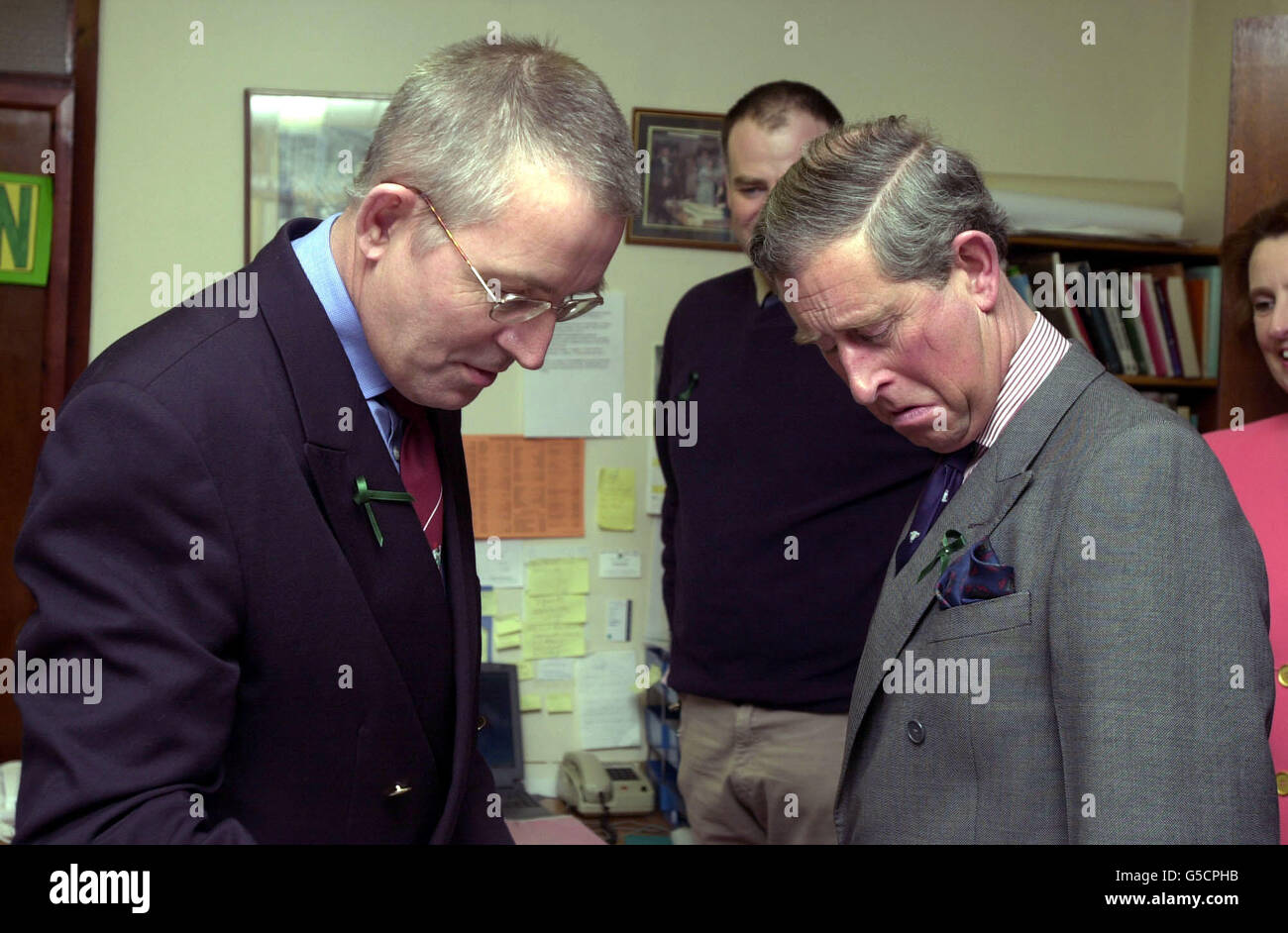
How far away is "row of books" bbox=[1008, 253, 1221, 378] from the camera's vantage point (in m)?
3.19

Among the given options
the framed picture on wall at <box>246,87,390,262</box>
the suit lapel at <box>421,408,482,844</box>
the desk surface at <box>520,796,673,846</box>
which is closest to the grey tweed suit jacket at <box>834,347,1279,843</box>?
the suit lapel at <box>421,408,482,844</box>

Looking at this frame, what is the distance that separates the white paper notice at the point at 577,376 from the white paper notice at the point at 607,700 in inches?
24.7

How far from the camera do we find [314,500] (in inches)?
43.4

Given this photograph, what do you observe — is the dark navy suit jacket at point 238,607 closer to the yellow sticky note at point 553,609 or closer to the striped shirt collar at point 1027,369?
the striped shirt collar at point 1027,369

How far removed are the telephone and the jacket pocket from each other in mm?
1938

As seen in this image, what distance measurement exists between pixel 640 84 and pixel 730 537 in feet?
4.93

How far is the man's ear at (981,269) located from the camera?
1.24m

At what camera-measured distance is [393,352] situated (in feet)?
3.92

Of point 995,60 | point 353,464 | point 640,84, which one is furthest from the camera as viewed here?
point 995,60
